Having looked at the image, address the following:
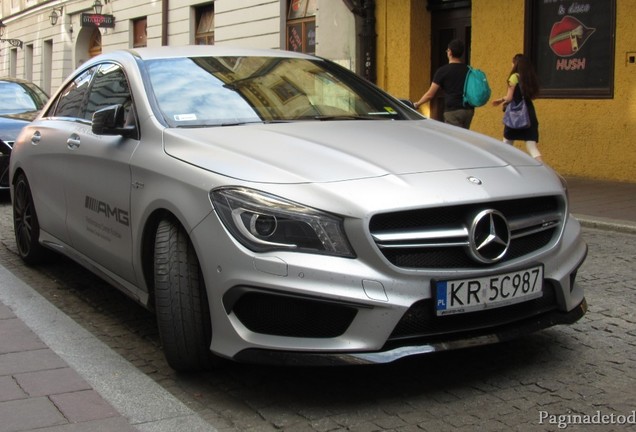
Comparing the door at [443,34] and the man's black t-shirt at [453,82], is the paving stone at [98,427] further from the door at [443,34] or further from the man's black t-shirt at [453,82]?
the door at [443,34]

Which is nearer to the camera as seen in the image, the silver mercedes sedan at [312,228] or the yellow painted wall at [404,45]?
the silver mercedes sedan at [312,228]

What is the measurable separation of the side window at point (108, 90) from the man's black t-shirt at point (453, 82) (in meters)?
6.01

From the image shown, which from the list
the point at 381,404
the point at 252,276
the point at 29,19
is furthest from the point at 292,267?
the point at 29,19

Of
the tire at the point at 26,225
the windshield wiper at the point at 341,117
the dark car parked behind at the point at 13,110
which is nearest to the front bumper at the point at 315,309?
the windshield wiper at the point at 341,117

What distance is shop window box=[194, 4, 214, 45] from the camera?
21.2 meters

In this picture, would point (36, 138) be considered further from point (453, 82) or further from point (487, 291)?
point (453, 82)

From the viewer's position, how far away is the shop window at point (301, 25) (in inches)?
677

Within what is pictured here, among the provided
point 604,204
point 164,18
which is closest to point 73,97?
point 604,204

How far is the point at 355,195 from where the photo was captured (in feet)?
11.0

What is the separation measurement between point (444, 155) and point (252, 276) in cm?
110

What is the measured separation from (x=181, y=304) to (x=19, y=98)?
890 centimetres

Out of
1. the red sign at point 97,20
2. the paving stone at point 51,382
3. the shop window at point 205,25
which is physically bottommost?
the paving stone at point 51,382

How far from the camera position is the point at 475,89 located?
10.3 metres

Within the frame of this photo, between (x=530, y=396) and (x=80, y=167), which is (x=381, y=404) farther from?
(x=80, y=167)
